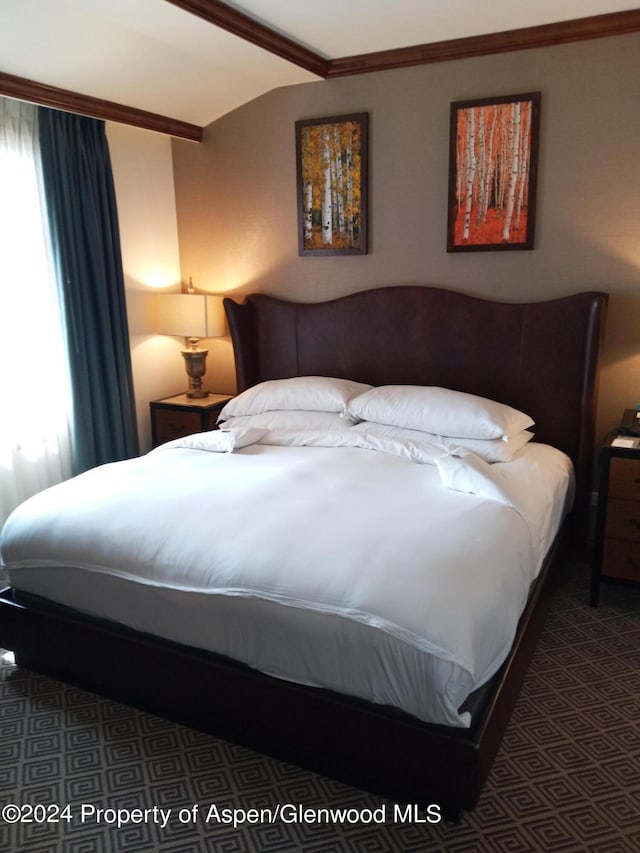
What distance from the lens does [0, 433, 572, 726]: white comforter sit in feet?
5.56

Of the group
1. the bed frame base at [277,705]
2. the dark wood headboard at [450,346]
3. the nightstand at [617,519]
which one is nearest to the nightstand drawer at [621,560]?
the nightstand at [617,519]

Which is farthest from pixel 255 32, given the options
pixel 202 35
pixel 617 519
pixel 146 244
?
pixel 617 519

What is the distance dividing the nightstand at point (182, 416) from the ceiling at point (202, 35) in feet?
5.30

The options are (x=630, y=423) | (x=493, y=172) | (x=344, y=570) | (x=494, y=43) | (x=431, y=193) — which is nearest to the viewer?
(x=344, y=570)

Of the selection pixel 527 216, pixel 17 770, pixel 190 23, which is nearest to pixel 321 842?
pixel 17 770

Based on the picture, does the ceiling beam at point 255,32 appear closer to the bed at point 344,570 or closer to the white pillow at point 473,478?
the bed at point 344,570

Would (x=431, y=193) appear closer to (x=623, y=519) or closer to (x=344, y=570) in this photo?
(x=623, y=519)

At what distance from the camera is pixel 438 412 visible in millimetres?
3059

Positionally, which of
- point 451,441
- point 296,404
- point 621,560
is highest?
point 296,404

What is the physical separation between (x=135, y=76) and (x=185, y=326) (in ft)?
4.20

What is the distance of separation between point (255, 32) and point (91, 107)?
0.94m

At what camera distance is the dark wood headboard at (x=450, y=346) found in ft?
10.3

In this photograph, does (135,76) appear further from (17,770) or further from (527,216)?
(17,770)

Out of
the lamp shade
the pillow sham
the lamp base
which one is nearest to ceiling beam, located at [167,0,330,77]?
the lamp shade
